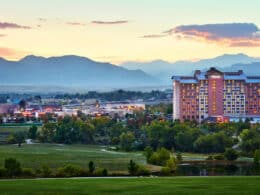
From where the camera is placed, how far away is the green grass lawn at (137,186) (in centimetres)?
2025

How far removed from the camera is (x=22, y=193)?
20.1 metres

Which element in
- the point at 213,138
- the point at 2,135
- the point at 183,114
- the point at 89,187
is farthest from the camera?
the point at 183,114

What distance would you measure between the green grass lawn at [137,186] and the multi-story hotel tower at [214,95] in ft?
317

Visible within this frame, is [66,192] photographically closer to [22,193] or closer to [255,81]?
[22,193]

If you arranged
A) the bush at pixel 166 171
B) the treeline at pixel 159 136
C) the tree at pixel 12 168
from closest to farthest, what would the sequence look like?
1. the tree at pixel 12 168
2. the bush at pixel 166 171
3. the treeline at pixel 159 136

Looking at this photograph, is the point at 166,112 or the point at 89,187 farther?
the point at 166,112

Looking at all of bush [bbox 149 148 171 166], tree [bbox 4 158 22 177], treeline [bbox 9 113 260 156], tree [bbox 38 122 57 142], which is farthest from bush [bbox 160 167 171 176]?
tree [bbox 38 122 57 142]

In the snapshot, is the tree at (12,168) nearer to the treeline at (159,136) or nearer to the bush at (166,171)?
the bush at (166,171)

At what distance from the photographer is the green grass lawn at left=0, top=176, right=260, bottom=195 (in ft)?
66.4

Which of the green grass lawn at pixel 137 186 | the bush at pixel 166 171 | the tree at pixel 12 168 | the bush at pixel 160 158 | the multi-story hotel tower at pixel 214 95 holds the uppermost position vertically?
the multi-story hotel tower at pixel 214 95

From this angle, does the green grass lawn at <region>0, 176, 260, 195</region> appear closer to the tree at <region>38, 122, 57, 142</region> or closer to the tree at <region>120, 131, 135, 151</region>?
the tree at <region>120, 131, 135, 151</region>

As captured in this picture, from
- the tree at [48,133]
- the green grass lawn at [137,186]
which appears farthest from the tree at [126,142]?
the green grass lawn at [137,186]

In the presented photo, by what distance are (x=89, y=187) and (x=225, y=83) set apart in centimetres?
10713

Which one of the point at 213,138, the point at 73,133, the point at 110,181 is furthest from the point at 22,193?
the point at 73,133
